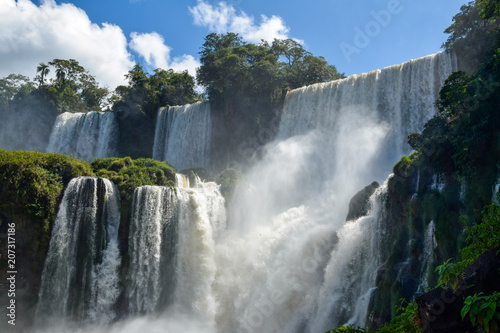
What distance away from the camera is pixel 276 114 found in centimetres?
3191

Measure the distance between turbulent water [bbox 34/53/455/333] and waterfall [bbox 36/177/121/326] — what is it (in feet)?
3.35

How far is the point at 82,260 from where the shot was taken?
A: 1873cm

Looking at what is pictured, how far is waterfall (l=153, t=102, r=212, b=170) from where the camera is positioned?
3388cm

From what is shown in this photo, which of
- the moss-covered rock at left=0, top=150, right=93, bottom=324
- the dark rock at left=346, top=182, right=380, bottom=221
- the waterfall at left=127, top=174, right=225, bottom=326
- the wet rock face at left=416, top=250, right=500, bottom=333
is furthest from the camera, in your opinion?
the waterfall at left=127, top=174, right=225, bottom=326

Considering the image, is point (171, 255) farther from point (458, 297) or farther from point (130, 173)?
point (458, 297)

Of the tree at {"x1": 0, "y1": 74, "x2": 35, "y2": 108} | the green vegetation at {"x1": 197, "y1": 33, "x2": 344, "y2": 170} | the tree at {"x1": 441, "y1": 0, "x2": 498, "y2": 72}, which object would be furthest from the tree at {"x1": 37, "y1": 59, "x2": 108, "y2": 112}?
the tree at {"x1": 441, "y1": 0, "x2": 498, "y2": 72}

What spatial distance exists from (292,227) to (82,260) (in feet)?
36.1

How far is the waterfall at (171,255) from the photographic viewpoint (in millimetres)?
19000

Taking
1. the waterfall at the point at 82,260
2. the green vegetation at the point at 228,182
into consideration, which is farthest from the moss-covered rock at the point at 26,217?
the green vegetation at the point at 228,182

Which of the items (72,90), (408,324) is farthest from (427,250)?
(72,90)

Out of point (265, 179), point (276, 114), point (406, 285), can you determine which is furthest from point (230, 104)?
point (406, 285)

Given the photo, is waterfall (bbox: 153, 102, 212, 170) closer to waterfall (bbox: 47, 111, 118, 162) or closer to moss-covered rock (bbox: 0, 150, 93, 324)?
waterfall (bbox: 47, 111, 118, 162)

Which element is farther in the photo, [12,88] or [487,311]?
[12,88]

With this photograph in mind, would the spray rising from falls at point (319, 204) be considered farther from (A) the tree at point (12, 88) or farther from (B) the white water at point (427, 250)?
(A) the tree at point (12, 88)
